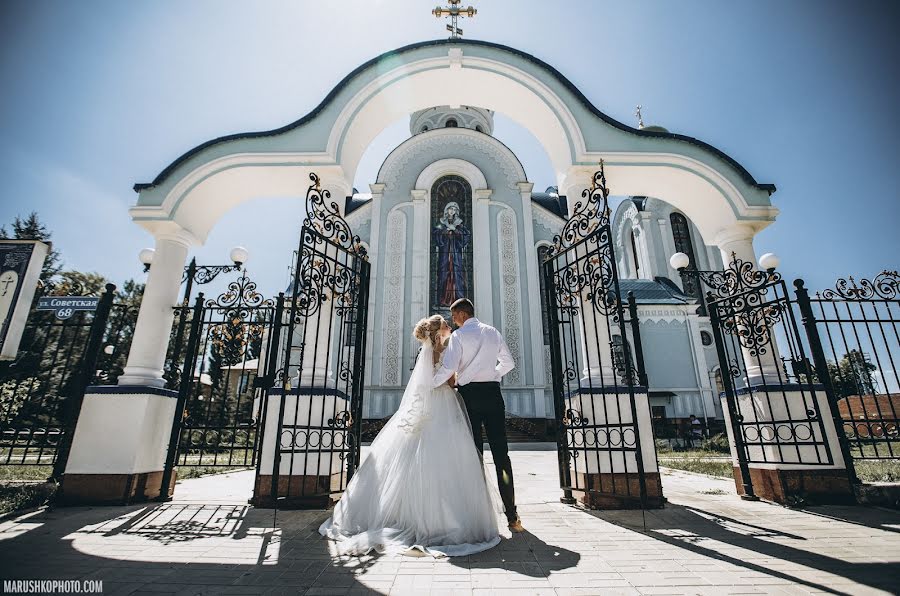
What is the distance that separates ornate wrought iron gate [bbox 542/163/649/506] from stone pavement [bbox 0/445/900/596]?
1.37 ft

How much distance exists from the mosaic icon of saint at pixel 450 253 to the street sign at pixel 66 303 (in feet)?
39.0

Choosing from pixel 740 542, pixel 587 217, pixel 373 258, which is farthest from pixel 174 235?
pixel 373 258

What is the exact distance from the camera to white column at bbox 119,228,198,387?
16.0 feet

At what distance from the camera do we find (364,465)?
338cm

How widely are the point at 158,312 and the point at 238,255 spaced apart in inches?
45.6

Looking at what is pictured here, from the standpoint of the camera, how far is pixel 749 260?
17.3ft

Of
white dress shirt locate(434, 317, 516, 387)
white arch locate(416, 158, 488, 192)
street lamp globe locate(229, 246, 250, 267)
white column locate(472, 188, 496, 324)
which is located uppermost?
white arch locate(416, 158, 488, 192)

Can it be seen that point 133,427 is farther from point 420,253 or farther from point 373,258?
point 420,253

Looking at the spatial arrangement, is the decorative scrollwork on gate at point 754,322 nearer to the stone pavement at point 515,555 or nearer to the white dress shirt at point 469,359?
the stone pavement at point 515,555

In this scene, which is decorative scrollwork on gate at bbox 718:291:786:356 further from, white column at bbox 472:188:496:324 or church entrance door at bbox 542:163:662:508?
white column at bbox 472:188:496:324

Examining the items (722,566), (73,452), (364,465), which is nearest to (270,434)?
(364,465)

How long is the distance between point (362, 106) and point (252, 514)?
190 inches

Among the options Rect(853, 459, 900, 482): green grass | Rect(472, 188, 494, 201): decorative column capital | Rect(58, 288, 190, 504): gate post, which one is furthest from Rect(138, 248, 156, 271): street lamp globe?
Rect(472, 188, 494, 201): decorative column capital

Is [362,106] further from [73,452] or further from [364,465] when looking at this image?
[73,452]
